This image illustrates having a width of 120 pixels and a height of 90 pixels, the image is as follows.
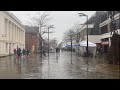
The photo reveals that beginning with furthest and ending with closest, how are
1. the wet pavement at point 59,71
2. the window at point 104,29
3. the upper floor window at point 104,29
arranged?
the window at point 104,29 → the upper floor window at point 104,29 → the wet pavement at point 59,71

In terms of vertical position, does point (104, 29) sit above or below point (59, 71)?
above

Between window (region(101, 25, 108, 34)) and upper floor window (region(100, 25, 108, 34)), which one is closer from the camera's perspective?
upper floor window (region(100, 25, 108, 34))

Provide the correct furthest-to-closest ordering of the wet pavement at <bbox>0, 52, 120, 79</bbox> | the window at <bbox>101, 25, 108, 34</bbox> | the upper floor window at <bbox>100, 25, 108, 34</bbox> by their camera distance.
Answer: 1. the window at <bbox>101, 25, 108, 34</bbox>
2. the upper floor window at <bbox>100, 25, 108, 34</bbox>
3. the wet pavement at <bbox>0, 52, 120, 79</bbox>

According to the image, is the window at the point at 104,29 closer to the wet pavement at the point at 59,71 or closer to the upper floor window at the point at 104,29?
the upper floor window at the point at 104,29

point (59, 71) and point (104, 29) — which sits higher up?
point (104, 29)

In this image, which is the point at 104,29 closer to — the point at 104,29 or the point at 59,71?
the point at 104,29

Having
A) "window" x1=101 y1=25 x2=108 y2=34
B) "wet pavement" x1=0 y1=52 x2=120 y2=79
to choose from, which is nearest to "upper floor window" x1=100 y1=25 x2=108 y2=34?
"window" x1=101 y1=25 x2=108 y2=34

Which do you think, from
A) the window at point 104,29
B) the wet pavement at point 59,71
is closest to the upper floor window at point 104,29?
the window at point 104,29

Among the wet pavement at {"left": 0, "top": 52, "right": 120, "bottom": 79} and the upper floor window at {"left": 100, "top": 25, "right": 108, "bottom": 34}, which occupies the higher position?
the upper floor window at {"left": 100, "top": 25, "right": 108, "bottom": 34}

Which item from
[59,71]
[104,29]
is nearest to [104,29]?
[104,29]

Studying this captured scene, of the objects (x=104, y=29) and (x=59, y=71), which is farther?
(x=104, y=29)

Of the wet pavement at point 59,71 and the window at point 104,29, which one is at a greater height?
the window at point 104,29

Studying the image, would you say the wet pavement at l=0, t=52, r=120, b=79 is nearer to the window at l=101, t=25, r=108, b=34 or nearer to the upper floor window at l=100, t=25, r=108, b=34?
the upper floor window at l=100, t=25, r=108, b=34
